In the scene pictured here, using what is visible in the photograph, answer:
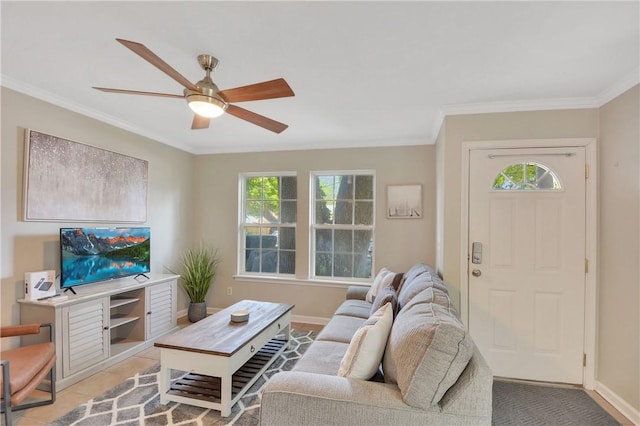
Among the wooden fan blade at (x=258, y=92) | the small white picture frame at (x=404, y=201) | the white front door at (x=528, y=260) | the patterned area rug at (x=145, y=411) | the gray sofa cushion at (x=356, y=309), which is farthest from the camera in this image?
the small white picture frame at (x=404, y=201)

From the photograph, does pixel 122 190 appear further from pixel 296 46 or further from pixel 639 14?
pixel 639 14

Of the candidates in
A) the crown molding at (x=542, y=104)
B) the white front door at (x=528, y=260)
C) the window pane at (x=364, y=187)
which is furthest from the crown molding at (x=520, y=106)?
the window pane at (x=364, y=187)

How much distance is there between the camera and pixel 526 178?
2.70 m

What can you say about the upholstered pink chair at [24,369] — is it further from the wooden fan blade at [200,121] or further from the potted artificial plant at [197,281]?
the wooden fan blade at [200,121]

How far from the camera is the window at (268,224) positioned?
4.41 meters

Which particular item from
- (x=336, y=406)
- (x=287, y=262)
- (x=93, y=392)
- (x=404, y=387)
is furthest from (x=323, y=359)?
(x=287, y=262)

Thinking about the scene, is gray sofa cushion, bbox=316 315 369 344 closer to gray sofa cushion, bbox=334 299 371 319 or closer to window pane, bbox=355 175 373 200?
gray sofa cushion, bbox=334 299 371 319

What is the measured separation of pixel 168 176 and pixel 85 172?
1.17 m

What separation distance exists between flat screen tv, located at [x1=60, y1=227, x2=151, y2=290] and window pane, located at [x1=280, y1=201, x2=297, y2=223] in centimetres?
170

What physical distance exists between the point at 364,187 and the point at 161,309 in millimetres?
2859

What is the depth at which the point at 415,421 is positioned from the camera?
1.33m

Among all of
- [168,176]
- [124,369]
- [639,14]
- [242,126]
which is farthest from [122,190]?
[639,14]

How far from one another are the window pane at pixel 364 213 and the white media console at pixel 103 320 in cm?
242

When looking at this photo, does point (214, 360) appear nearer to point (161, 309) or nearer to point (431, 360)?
point (431, 360)
